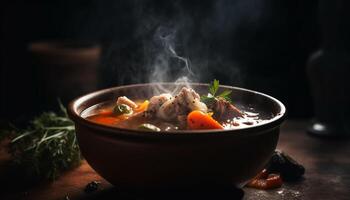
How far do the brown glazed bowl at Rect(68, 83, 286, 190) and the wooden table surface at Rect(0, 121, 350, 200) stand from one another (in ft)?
0.83

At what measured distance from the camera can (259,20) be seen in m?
6.04

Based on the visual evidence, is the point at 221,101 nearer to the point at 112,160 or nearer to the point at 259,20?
the point at 112,160

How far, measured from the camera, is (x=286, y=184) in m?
2.85

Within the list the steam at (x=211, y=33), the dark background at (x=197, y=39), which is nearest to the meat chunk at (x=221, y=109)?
the dark background at (x=197, y=39)

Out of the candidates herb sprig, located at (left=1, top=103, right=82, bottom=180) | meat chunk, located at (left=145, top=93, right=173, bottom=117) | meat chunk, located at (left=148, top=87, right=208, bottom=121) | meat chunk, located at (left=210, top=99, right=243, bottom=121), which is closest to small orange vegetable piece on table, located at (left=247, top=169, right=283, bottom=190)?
meat chunk, located at (left=210, top=99, right=243, bottom=121)

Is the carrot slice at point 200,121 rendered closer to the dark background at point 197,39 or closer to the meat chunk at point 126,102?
the meat chunk at point 126,102

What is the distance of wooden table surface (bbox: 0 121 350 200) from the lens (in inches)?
106

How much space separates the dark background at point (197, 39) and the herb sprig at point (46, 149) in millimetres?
2088

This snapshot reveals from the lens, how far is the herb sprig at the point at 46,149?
2.96 meters

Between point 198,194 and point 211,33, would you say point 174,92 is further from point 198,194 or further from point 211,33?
point 211,33

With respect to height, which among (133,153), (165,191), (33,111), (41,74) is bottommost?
(33,111)

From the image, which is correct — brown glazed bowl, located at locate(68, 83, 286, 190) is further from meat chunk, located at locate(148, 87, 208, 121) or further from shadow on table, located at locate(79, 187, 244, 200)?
meat chunk, located at locate(148, 87, 208, 121)

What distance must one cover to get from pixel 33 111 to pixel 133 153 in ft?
14.7

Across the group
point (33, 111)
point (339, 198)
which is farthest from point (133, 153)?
point (33, 111)
